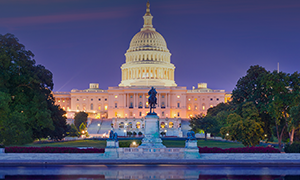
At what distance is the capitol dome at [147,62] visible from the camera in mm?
142750

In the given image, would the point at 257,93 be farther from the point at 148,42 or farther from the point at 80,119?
the point at 148,42

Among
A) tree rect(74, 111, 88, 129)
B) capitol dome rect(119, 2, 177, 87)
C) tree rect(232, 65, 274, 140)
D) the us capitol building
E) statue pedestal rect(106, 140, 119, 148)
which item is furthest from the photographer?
capitol dome rect(119, 2, 177, 87)

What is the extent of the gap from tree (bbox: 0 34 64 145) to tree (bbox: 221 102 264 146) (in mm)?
21563

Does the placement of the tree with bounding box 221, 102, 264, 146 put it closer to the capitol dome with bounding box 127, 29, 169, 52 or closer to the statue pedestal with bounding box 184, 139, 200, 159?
the statue pedestal with bounding box 184, 139, 200, 159

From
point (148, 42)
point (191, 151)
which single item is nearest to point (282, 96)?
point (191, 151)

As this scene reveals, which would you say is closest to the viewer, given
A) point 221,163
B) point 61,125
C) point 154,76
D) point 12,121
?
point 221,163

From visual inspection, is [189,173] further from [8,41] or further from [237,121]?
[8,41]

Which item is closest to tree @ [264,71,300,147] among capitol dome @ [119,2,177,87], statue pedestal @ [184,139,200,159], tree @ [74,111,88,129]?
statue pedestal @ [184,139,200,159]

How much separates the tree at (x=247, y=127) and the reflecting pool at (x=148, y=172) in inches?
667

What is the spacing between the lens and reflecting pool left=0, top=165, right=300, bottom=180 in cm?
2517

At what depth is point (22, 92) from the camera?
48.6 meters

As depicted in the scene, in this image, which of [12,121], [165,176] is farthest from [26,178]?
[12,121]

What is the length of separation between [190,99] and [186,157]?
110341 mm

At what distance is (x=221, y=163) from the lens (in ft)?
106
